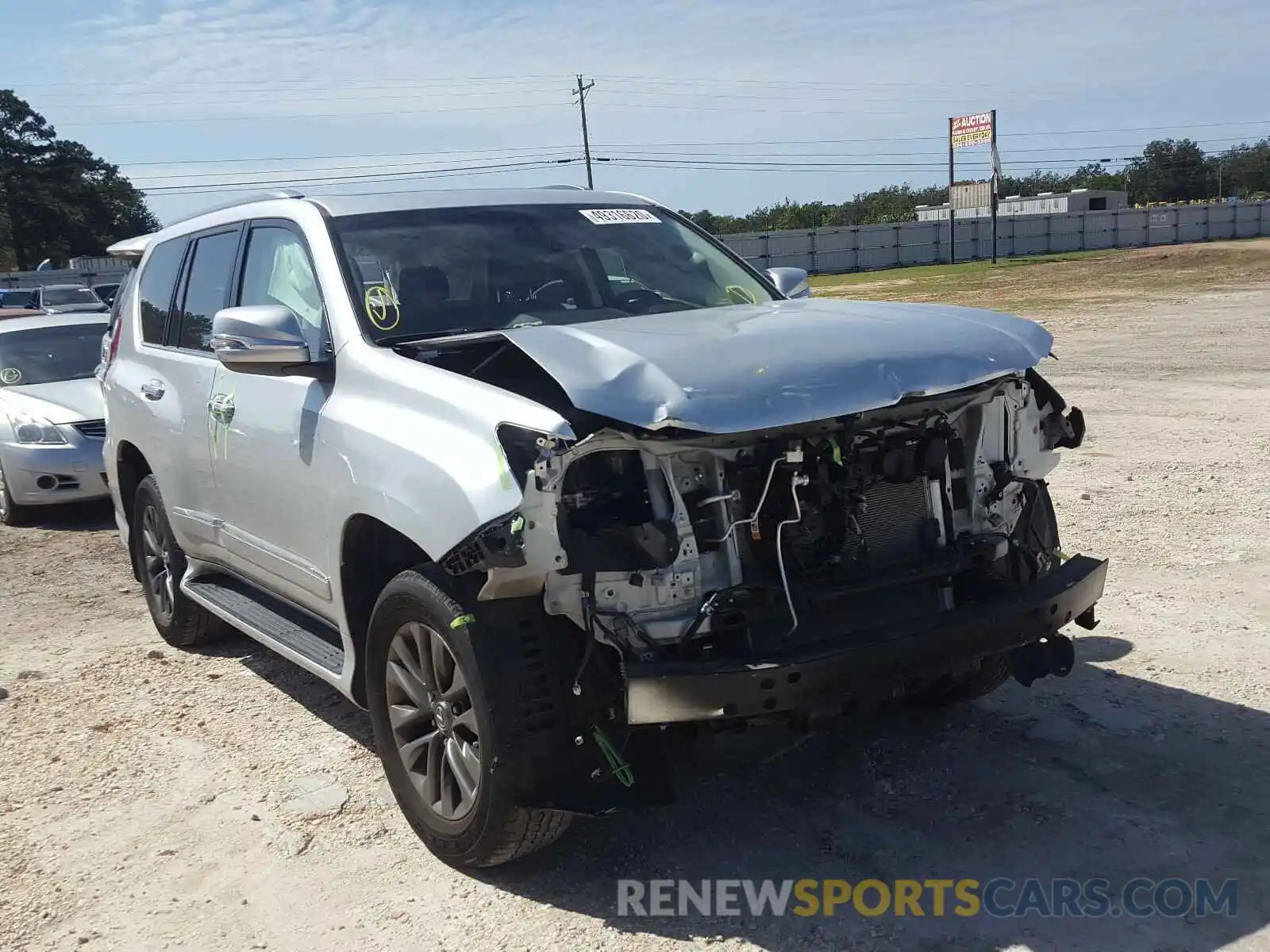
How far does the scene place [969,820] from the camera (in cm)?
388

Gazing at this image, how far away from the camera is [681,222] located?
221 inches

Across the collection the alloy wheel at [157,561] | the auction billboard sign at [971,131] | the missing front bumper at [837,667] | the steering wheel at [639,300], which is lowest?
the alloy wheel at [157,561]

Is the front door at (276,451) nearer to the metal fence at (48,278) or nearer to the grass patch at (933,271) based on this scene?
the grass patch at (933,271)

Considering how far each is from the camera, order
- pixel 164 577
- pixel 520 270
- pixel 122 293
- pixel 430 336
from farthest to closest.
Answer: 1. pixel 122 293
2. pixel 164 577
3. pixel 520 270
4. pixel 430 336

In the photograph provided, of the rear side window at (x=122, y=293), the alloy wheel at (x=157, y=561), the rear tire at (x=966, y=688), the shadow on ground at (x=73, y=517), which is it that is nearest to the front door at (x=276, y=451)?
the alloy wheel at (x=157, y=561)

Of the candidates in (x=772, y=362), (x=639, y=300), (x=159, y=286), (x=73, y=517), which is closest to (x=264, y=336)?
(x=639, y=300)

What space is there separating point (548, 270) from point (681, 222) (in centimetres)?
104

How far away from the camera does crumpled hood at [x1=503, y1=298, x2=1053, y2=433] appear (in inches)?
129

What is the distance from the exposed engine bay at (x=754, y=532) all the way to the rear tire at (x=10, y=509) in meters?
7.77

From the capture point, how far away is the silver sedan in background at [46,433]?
31.2ft

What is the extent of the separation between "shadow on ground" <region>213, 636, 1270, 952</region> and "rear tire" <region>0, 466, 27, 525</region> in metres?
7.44

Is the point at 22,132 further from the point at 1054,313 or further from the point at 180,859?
the point at 180,859

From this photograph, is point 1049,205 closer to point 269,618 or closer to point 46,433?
point 46,433

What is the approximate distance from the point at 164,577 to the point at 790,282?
348 centimetres
